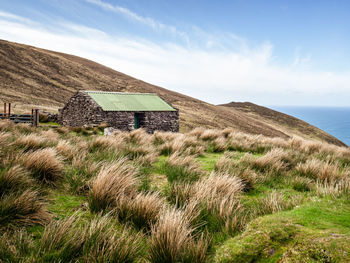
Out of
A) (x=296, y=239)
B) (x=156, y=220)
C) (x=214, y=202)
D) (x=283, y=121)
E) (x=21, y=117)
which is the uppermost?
(x=296, y=239)

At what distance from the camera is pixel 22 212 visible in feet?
8.47

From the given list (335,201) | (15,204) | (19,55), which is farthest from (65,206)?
(19,55)

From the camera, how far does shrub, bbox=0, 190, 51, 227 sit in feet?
8.04

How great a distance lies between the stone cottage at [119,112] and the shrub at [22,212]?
1865 centimetres

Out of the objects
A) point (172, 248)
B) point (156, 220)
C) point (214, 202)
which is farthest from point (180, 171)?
point (172, 248)

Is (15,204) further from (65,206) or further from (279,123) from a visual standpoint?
(279,123)

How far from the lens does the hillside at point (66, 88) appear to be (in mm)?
41094

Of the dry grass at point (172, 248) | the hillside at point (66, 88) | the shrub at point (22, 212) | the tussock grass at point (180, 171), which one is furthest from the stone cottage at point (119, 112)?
the dry grass at point (172, 248)

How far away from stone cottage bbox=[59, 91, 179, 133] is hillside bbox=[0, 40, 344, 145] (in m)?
10.8

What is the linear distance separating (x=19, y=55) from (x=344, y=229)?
237ft

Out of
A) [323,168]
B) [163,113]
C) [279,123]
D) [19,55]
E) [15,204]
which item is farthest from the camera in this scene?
[279,123]

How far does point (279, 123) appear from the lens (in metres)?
66.3

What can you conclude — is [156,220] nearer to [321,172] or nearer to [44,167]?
[44,167]

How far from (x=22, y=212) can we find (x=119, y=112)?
19.5m
